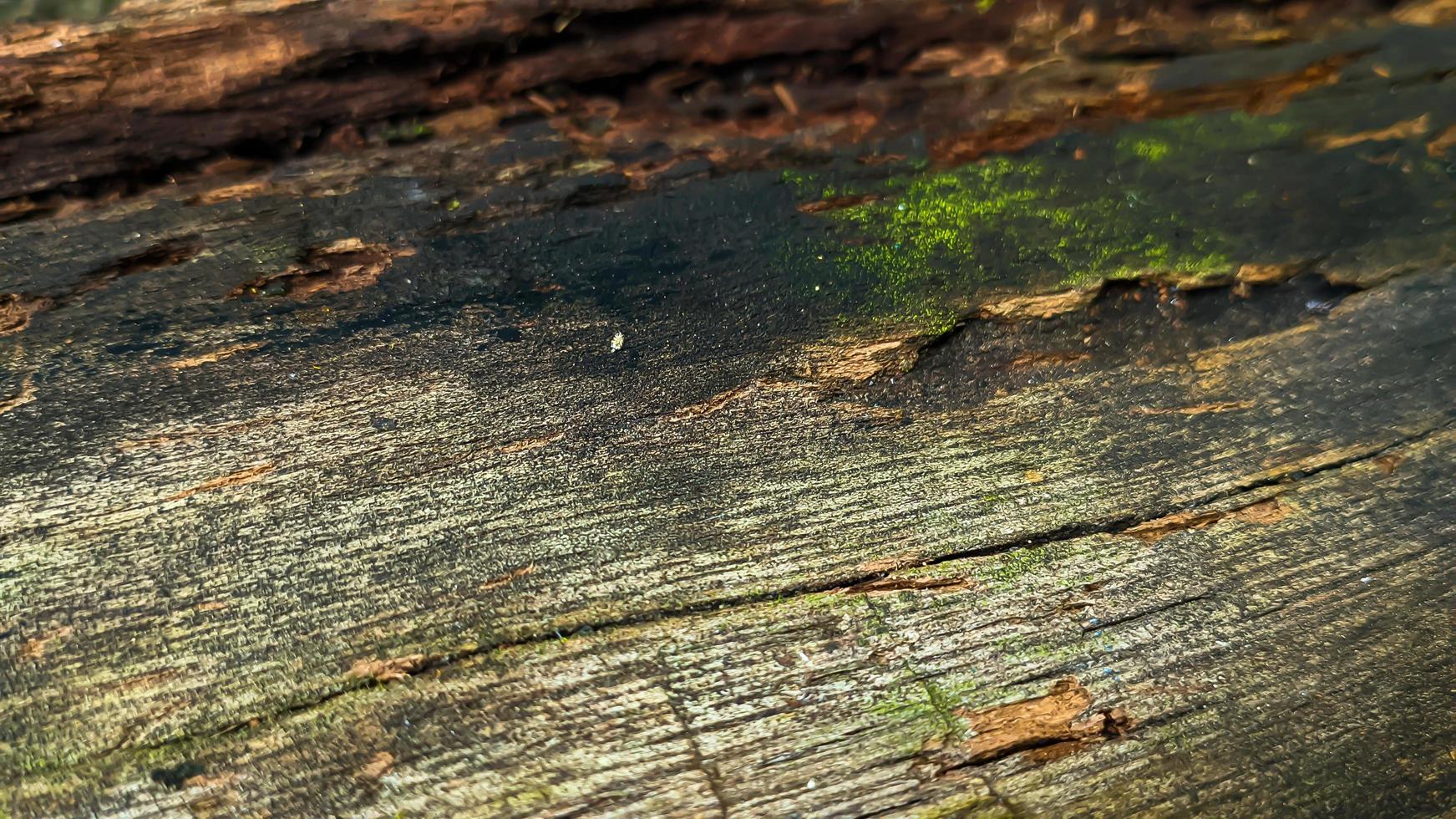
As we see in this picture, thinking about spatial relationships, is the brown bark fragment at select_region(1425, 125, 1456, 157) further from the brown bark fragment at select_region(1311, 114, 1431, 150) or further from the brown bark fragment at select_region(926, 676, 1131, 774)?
the brown bark fragment at select_region(926, 676, 1131, 774)

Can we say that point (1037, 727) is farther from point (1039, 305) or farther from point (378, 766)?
point (378, 766)

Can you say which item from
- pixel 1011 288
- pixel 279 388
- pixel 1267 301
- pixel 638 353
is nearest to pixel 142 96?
pixel 279 388

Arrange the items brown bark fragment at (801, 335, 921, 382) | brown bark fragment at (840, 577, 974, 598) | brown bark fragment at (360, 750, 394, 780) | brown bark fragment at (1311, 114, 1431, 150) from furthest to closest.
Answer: brown bark fragment at (1311, 114, 1431, 150)
brown bark fragment at (801, 335, 921, 382)
brown bark fragment at (840, 577, 974, 598)
brown bark fragment at (360, 750, 394, 780)

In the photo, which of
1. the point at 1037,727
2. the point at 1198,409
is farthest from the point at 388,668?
the point at 1198,409

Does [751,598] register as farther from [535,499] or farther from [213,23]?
[213,23]

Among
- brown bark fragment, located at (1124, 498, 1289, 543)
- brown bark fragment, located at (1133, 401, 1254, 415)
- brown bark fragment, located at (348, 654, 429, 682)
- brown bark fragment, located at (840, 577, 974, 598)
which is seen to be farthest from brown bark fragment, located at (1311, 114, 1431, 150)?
brown bark fragment, located at (348, 654, 429, 682)

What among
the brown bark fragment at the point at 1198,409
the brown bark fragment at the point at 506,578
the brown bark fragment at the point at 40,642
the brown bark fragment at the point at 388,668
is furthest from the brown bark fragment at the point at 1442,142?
the brown bark fragment at the point at 40,642

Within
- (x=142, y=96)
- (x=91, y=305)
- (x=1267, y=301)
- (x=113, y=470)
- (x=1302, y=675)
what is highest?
(x=142, y=96)
